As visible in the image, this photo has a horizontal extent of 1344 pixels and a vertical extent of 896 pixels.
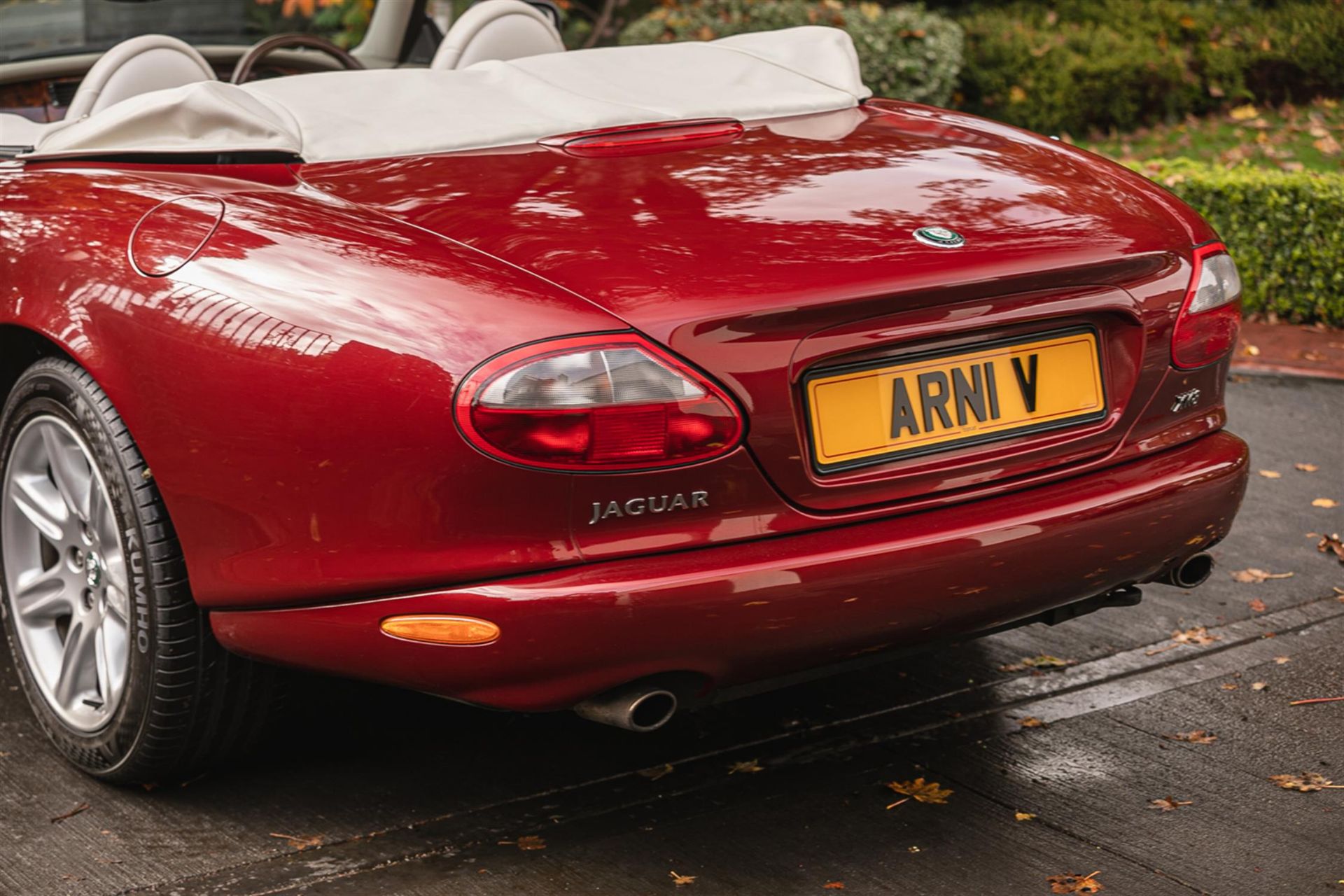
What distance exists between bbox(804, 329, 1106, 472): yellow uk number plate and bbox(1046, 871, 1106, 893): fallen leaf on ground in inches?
30.2

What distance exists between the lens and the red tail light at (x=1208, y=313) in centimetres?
282

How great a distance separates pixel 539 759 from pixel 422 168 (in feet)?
3.95

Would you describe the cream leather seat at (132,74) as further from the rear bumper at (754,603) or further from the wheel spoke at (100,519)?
the rear bumper at (754,603)

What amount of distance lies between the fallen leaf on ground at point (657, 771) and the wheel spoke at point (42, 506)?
4.08 ft

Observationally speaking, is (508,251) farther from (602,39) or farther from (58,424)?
(602,39)

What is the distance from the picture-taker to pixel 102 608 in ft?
9.85

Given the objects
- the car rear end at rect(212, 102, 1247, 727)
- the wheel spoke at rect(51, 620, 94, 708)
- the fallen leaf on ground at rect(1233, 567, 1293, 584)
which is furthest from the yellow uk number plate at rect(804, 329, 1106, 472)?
the fallen leaf on ground at rect(1233, 567, 1293, 584)

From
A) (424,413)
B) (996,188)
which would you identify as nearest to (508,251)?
(424,413)

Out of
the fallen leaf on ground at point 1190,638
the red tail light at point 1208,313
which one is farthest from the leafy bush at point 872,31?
the red tail light at point 1208,313

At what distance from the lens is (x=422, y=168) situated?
9.57 feet

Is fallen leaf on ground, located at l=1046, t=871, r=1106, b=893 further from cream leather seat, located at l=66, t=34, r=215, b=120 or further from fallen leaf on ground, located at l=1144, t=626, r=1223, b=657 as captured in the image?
cream leather seat, located at l=66, t=34, r=215, b=120

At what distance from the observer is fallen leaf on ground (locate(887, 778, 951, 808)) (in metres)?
2.95

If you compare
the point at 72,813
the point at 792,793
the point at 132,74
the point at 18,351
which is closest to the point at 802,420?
the point at 792,793

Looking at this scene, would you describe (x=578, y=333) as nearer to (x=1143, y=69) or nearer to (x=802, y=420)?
(x=802, y=420)
